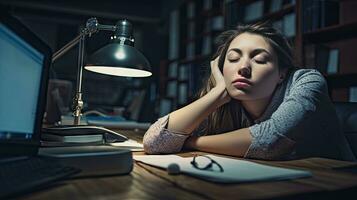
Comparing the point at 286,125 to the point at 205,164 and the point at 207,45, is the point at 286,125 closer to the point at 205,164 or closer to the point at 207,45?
the point at 205,164

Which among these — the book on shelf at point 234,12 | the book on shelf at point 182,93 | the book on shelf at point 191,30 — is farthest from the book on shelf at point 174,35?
the book on shelf at point 234,12

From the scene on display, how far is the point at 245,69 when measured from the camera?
1.00m

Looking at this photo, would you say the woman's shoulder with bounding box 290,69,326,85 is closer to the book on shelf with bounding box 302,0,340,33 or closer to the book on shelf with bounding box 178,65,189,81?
the book on shelf with bounding box 302,0,340,33

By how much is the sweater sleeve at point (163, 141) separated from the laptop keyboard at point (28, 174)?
1.33ft

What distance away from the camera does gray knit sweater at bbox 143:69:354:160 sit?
2.96 feet

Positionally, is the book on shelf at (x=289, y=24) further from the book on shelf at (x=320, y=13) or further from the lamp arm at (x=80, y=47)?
the lamp arm at (x=80, y=47)

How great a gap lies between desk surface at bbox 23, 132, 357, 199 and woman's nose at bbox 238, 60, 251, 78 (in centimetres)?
40

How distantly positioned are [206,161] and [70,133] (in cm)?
39

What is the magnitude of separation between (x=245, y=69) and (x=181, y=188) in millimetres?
541

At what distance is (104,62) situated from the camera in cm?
100

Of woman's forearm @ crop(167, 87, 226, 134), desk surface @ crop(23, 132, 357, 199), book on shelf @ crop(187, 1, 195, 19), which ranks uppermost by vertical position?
book on shelf @ crop(187, 1, 195, 19)

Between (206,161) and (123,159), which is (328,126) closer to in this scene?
(206,161)

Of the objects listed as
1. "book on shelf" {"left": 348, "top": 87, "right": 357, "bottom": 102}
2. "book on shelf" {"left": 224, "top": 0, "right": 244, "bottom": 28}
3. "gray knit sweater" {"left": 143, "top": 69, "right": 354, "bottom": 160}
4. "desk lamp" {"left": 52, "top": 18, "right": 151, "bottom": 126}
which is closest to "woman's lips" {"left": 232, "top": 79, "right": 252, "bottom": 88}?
"gray knit sweater" {"left": 143, "top": 69, "right": 354, "bottom": 160}

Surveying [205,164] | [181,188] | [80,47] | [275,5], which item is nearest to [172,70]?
[275,5]
